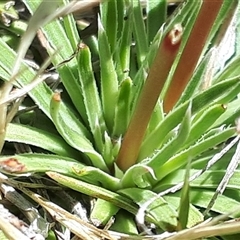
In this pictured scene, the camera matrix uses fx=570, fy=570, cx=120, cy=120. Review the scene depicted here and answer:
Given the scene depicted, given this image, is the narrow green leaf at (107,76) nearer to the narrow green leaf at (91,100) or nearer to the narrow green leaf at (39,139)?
the narrow green leaf at (91,100)

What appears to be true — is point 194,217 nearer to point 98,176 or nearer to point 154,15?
point 98,176

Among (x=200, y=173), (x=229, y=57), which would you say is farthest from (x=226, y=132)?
(x=229, y=57)

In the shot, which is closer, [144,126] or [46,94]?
[144,126]

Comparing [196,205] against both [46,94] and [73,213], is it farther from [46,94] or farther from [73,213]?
[46,94]

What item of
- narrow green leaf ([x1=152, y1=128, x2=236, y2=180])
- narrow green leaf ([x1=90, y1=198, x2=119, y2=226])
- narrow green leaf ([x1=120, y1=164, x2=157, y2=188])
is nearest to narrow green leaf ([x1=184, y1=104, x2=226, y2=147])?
narrow green leaf ([x1=152, y1=128, x2=236, y2=180])

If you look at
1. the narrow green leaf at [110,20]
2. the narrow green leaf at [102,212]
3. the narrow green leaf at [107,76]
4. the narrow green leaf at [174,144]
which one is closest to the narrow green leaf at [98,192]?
the narrow green leaf at [102,212]

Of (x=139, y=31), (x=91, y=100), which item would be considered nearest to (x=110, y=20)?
(x=139, y=31)
